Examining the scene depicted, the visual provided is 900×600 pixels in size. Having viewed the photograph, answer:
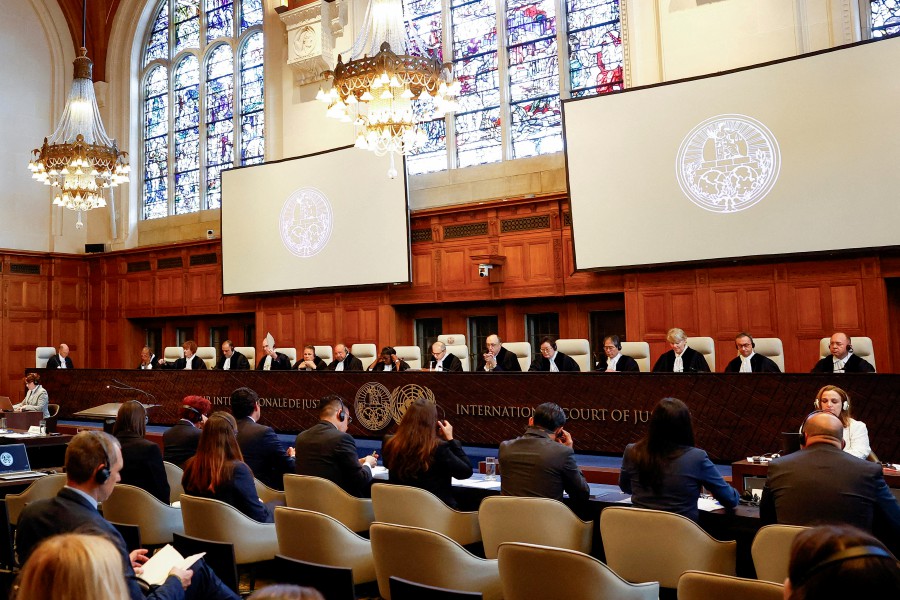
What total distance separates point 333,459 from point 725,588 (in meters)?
2.64

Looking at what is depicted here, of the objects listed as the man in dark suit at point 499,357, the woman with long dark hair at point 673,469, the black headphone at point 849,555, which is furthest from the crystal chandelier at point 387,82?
the black headphone at point 849,555

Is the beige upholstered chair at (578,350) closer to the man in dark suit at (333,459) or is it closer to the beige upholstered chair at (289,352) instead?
the beige upholstered chair at (289,352)

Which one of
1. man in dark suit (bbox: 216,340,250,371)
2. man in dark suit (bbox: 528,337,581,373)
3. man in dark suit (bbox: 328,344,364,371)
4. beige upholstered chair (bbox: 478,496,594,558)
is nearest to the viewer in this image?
beige upholstered chair (bbox: 478,496,594,558)

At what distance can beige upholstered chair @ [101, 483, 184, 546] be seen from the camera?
4.06 metres

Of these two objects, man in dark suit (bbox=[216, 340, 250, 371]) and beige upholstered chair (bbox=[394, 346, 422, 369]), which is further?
man in dark suit (bbox=[216, 340, 250, 371])

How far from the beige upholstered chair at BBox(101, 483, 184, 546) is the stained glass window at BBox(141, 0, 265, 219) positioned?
1012cm

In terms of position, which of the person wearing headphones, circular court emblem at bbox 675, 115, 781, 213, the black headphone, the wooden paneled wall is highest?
circular court emblem at bbox 675, 115, 781, 213

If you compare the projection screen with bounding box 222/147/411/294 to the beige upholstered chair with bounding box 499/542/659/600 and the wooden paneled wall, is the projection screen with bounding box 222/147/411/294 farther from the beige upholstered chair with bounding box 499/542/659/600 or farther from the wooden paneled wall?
the beige upholstered chair with bounding box 499/542/659/600

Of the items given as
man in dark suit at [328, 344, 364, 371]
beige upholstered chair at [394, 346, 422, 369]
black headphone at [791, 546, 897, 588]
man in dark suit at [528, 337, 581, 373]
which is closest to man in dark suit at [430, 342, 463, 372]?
beige upholstered chair at [394, 346, 422, 369]

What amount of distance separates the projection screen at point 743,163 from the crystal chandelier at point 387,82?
9.57ft

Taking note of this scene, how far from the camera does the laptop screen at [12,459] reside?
5055 mm

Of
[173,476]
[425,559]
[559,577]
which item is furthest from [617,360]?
[559,577]

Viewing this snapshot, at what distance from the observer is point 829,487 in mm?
2777

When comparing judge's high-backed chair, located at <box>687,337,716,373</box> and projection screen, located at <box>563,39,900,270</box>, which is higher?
projection screen, located at <box>563,39,900,270</box>
